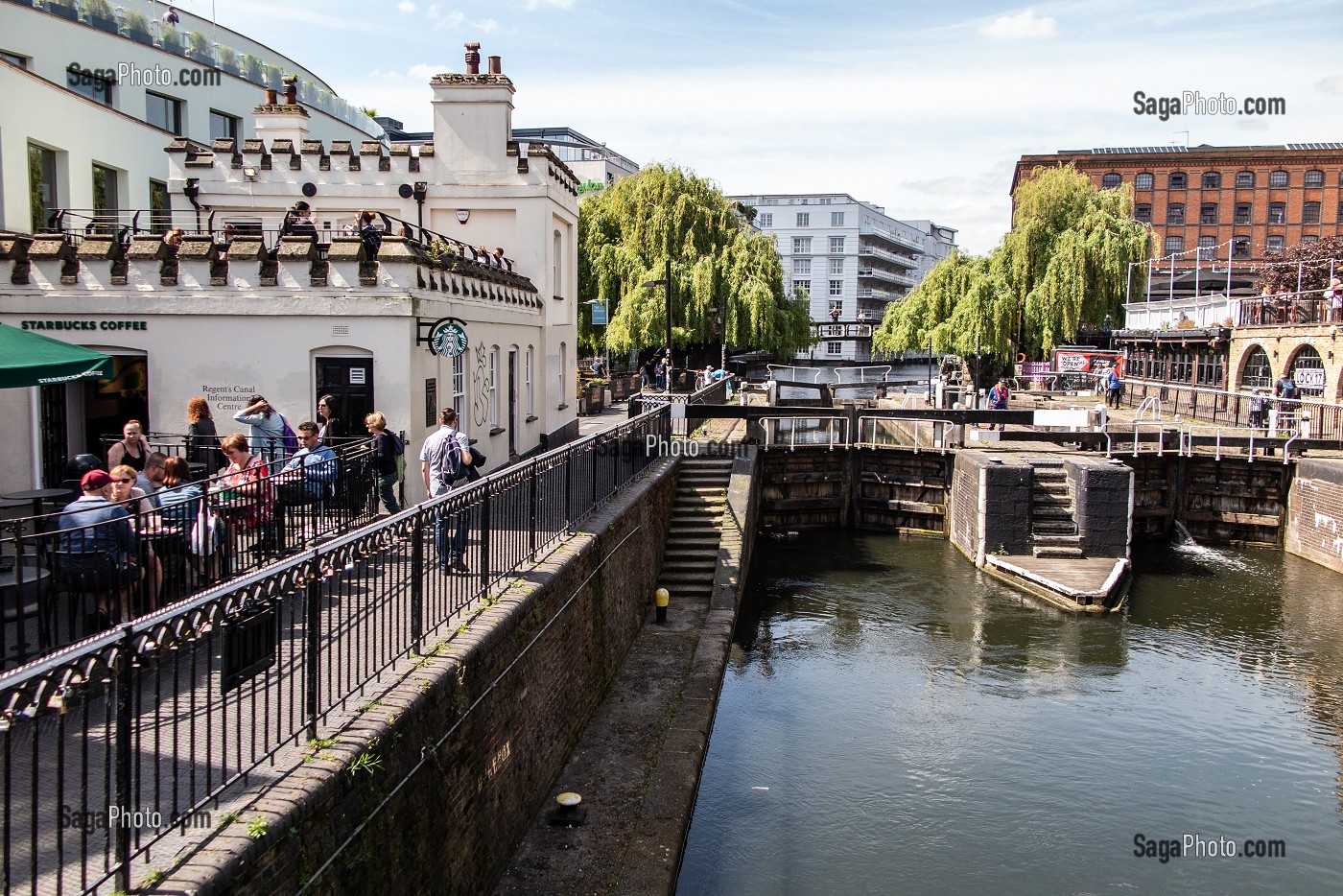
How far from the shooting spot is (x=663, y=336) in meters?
42.4

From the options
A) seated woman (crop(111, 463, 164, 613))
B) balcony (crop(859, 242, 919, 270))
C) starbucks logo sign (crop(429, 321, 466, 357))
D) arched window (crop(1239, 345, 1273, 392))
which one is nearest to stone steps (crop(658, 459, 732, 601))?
starbucks logo sign (crop(429, 321, 466, 357))

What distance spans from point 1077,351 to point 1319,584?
2248 cm

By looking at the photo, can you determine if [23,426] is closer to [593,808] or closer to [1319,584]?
[593,808]

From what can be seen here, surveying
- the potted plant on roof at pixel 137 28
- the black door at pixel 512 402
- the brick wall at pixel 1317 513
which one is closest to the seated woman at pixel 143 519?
the black door at pixel 512 402

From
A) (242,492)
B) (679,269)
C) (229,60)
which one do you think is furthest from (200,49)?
(242,492)

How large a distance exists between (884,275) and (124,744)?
117950 mm

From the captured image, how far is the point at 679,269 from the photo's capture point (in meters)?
43.7

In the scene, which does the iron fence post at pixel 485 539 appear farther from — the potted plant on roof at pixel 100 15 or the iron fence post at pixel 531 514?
the potted plant on roof at pixel 100 15

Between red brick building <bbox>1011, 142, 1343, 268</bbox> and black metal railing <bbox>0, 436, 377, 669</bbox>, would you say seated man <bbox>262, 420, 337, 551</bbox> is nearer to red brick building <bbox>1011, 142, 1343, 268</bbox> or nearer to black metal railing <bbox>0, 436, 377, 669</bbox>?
black metal railing <bbox>0, 436, 377, 669</bbox>

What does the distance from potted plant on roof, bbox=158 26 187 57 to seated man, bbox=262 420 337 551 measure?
2253 cm

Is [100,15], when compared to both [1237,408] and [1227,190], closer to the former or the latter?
[1237,408]

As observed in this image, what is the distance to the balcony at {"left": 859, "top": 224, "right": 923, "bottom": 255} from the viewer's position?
114481mm

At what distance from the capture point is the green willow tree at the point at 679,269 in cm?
4266

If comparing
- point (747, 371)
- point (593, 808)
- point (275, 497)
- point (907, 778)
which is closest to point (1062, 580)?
point (907, 778)
